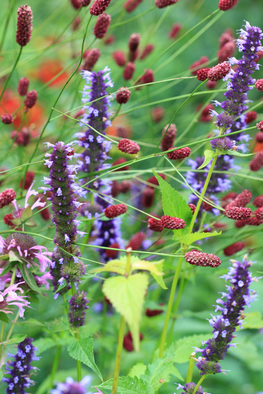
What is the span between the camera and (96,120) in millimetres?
825

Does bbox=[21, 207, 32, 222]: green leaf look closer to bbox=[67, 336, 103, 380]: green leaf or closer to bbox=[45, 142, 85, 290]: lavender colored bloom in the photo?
bbox=[45, 142, 85, 290]: lavender colored bloom

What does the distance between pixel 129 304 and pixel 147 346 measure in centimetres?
76

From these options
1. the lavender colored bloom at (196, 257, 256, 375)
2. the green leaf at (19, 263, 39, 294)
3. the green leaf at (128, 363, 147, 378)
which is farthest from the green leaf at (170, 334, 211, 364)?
the green leaf at (19, 263, 39, 294)

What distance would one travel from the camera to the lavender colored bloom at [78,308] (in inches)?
24.9

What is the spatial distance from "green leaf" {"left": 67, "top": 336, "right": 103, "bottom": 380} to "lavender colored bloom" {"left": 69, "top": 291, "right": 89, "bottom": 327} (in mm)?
25

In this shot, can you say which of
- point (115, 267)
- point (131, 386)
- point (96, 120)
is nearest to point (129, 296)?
point (115, 267)

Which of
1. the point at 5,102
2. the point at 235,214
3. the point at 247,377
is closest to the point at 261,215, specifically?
the point at 235,214

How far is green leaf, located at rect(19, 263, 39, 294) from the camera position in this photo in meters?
0.62

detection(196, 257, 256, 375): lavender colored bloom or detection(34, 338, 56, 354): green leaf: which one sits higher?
detection(196, 257, 256, 375): lavender colored bloom

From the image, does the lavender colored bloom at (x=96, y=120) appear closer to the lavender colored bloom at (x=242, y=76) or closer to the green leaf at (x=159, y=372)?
the lavender colored bloom at (x=242, y=76)

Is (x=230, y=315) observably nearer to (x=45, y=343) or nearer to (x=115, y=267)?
(x=115, y=267)

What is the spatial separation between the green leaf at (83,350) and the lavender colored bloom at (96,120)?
0.99 ft

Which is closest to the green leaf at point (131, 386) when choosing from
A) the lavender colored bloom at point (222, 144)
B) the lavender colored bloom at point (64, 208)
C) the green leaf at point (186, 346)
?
the lavender colored bloom at point (64, 208)

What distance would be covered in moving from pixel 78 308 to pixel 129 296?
0.22m
